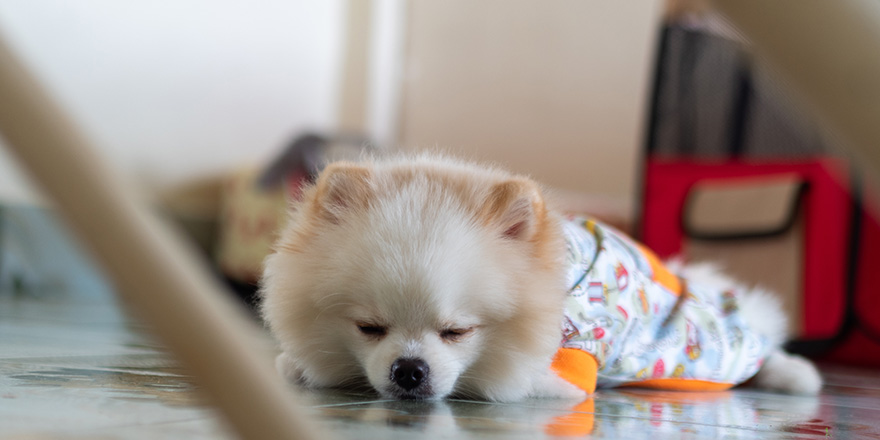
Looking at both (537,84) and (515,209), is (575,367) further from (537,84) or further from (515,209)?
(537,84)

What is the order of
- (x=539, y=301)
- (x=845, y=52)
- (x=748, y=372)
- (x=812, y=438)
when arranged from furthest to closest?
(x=748, y=372) → (x=539, y=301) → (x=812, y=438) → (x=845, y=52)

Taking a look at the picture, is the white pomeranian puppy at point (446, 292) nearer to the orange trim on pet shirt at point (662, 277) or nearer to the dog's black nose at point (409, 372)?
the dog's black nose at point (409, 372)

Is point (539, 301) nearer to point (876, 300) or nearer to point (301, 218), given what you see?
point (301, 218)

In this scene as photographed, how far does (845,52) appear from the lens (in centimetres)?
33

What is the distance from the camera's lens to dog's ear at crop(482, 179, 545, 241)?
1.48 metres

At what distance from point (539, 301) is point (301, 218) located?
19.2 inches

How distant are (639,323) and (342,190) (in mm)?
720

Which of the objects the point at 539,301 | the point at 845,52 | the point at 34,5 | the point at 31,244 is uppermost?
the point at 34,5

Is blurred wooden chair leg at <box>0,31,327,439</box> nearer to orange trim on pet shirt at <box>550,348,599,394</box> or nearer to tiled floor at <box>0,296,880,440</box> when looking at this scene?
tiled floor at <box>0,296,880,440</box>

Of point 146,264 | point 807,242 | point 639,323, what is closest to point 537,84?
point 807,242

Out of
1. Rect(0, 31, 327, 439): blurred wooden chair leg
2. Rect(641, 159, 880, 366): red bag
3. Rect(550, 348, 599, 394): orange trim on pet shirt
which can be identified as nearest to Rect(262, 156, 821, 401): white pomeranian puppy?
Rect(550, 348, 599, 394): orange trim on pet shirt

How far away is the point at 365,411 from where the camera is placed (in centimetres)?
120

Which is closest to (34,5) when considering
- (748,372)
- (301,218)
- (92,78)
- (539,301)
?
(92,78)

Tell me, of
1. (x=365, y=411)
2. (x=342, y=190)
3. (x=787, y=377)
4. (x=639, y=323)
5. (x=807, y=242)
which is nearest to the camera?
(x=365, y=411)
